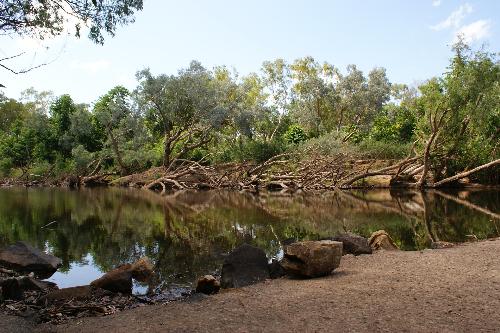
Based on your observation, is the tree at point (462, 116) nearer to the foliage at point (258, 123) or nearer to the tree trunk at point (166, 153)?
the foliage at point (258, 123)

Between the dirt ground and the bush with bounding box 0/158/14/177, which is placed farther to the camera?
the bush with bounding box 0/158/14/177

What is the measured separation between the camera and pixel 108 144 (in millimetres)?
39250

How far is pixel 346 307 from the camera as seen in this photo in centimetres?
598

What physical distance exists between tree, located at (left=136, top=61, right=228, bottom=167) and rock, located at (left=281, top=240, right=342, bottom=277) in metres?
29.0

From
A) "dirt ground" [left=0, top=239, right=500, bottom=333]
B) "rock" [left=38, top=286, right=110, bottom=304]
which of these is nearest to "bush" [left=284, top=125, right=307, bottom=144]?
"dirt ground" [left=0, top=239, right=500, bottom=333]

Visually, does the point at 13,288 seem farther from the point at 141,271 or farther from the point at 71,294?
the point at 141,271

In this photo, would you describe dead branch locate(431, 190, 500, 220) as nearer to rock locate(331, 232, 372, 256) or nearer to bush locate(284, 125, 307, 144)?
rock locate(331, 232, 372, 256)

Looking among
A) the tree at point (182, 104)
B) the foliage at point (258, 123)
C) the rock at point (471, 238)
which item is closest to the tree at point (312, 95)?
the foliage at point (258, 123)

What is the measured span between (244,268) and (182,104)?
2997 centimetres

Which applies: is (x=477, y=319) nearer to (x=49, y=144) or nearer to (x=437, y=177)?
(x=437, y=177)

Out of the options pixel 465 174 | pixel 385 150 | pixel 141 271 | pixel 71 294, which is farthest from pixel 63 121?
pixel 71 294

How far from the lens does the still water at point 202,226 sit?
1058 centimetres

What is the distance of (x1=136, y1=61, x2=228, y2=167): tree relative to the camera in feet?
119

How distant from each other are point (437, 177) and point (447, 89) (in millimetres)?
6184
